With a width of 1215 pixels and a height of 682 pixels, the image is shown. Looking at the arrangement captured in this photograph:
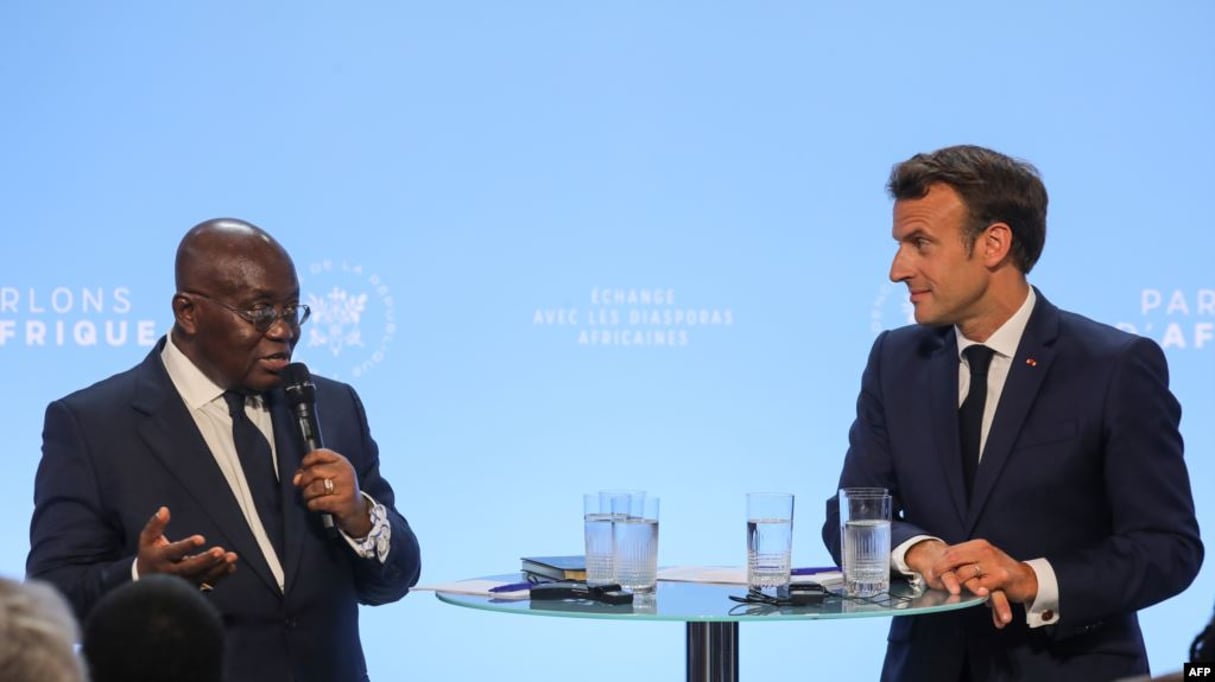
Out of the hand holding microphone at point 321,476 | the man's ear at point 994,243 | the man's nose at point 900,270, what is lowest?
the hand holding microphone at point 321,476

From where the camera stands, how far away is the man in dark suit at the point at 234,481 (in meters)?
3.14

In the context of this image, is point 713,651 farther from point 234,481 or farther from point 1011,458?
point 234,481

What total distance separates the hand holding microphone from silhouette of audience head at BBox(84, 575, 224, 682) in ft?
3.92

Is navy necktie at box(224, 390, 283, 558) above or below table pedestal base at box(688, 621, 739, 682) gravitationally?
above

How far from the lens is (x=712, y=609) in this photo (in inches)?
109

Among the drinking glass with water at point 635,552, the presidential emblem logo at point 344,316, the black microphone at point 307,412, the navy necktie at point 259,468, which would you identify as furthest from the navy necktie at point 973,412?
the presidential emblem logo at point 344,316

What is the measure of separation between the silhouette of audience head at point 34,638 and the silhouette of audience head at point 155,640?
239 millimetres

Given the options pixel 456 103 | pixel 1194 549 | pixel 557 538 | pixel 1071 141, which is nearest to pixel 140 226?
pixel 456 103

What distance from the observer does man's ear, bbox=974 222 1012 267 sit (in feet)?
11.0

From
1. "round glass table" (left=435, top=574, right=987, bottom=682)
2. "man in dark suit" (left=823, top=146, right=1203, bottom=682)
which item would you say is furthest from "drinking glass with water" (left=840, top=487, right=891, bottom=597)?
"man in dark suit" (left=823, top=146, right=1203, bottom=682)

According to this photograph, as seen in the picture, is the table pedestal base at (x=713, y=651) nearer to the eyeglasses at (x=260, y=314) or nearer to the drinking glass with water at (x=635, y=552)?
the drinking glass with water at (x=635, y=552)

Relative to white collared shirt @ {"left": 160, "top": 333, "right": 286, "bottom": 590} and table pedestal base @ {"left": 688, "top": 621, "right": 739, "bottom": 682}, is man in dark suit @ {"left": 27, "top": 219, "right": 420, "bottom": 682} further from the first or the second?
table pedestal base @ {"left": 688, "top": 621, "right": 739, "bottom": 682}

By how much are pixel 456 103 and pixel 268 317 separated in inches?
80.9

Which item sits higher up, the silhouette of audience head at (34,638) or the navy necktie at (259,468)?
the navy necktie at (259,468)
